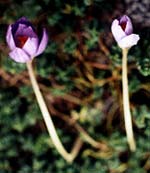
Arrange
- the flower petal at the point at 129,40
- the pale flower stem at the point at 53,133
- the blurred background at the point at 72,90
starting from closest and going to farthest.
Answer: the flower petal at the point at 129,40 → the pale flower stem at the point at 53,133 → the blurred background at the point at 72,90

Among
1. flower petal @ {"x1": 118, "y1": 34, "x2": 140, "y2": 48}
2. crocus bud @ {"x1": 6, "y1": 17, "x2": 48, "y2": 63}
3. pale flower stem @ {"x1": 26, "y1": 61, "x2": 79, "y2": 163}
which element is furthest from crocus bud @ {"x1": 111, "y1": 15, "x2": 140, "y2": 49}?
pale flower stem @ {"x1": 26, "y1": 61, "x2": 79, "y2": 163}

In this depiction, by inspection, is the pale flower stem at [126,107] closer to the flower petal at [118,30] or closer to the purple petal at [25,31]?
the flower petal at [118,30]

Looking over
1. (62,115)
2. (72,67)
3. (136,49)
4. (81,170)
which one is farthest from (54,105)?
(136,49)

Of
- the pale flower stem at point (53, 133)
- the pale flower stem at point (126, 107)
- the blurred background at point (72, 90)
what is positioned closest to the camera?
the pale flower stem at point (126, 107)

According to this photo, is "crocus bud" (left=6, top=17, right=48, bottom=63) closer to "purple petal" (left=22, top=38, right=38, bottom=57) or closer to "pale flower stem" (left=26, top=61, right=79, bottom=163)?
"purple petal" (left=22, top=38, right=38, bottom=57)

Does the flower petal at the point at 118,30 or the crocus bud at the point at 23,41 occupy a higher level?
the crocus bud at the point at 23,41

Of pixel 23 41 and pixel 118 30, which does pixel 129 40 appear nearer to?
pixel 118 30

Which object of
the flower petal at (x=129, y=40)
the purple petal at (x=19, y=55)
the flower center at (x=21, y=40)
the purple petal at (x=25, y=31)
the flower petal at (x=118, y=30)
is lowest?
the flower petal at (x=129, y=40)

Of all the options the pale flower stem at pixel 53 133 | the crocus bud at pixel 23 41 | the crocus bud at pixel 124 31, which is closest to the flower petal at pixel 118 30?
the crocus bud at pixel 124 31
